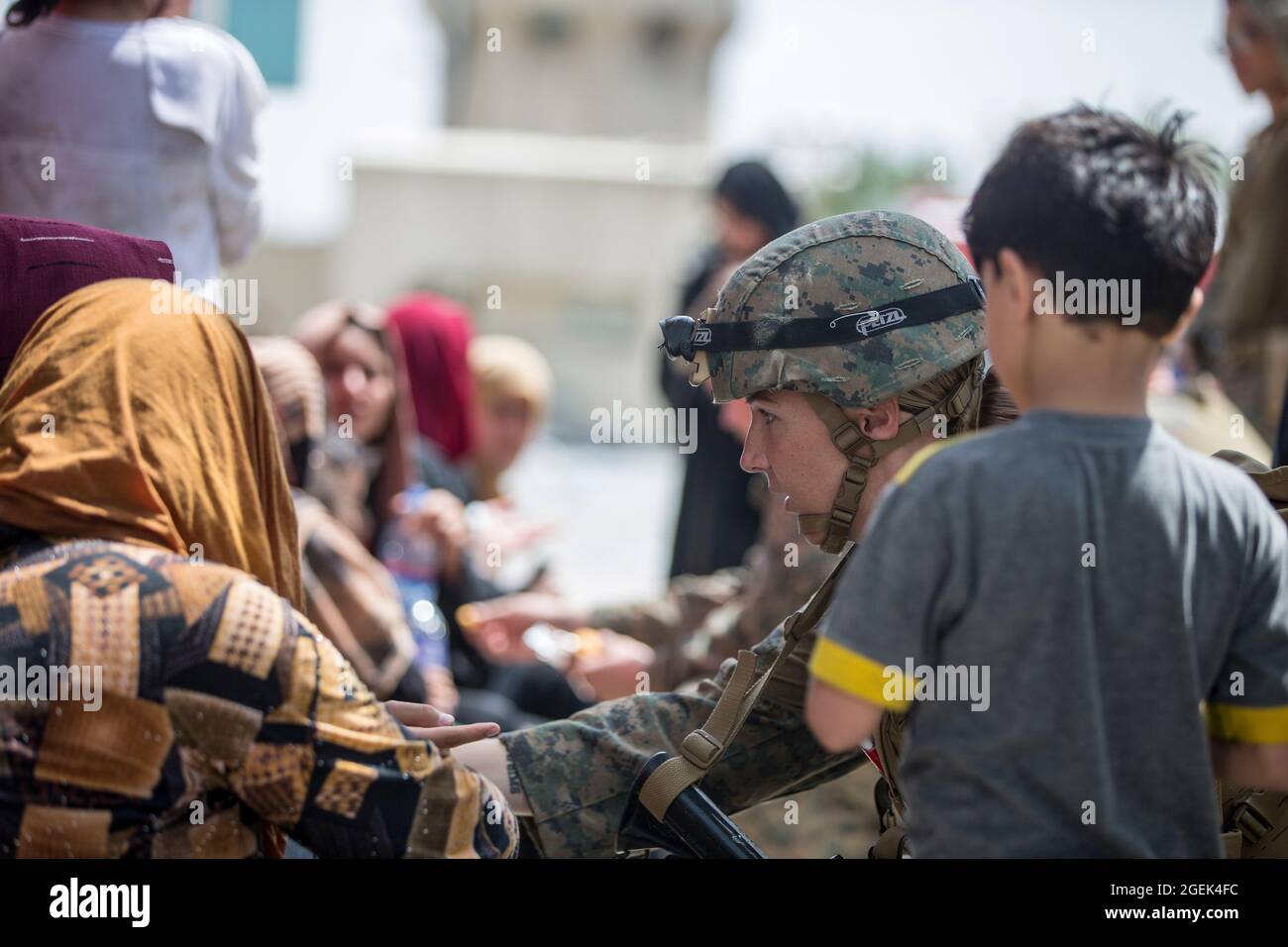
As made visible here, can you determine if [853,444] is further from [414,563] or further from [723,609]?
[414,563]

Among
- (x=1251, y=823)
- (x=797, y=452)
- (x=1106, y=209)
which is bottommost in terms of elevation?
(x=1251, y=823)

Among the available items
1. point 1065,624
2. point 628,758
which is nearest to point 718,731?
point 628,758

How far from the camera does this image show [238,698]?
181 centimetres

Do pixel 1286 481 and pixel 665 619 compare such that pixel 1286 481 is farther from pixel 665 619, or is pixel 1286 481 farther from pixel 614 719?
pixel 665 619

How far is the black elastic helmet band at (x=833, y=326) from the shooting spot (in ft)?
6.89

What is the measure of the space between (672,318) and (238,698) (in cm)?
85

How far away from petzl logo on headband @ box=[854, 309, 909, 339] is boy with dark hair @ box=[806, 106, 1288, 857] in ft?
1.54

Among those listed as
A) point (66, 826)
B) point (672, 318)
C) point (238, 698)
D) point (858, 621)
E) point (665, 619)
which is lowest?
point (665, 619)

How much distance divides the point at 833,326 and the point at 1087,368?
0.57 m

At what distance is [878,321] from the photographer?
6.92 feet

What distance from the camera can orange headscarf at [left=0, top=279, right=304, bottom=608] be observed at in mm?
1853

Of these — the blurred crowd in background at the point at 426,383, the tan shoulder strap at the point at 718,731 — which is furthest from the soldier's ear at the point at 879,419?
the blurred crowd in background at the point at 426,383

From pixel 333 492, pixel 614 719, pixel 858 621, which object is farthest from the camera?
pixel 333 492
